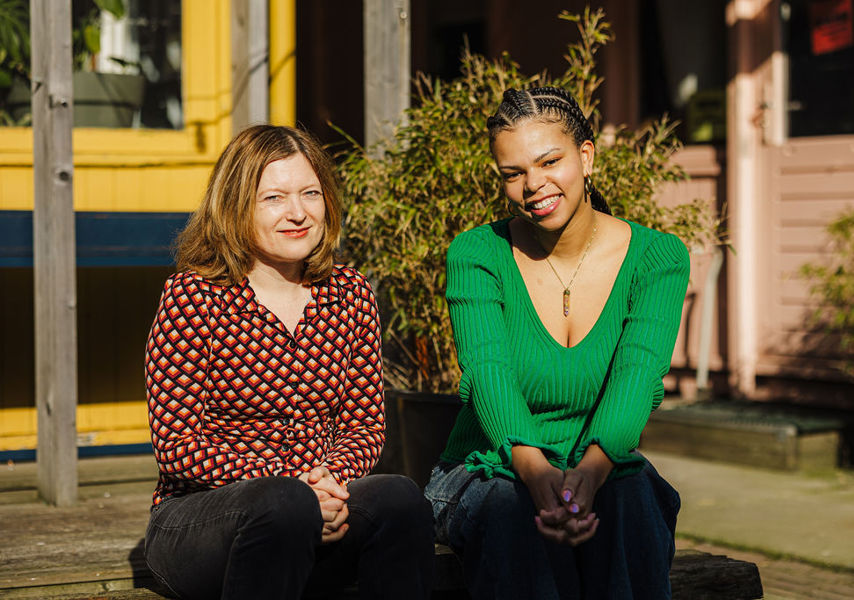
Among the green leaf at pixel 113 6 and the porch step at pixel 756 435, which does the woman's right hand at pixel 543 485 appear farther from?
the porch step at pixel 756 435

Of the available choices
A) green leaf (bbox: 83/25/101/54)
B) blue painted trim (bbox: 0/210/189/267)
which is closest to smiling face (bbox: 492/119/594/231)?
blue painted trim (bbox: 0/210/189/267)

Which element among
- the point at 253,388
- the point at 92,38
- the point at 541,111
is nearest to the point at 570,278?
the point at 541,111

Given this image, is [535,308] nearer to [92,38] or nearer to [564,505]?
[564,505]

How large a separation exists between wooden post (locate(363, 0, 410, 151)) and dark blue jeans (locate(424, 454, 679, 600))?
1.96 meters

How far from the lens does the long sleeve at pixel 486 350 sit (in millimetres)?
2703

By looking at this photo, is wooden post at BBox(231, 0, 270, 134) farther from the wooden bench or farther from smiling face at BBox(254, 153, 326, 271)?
the wooden bench

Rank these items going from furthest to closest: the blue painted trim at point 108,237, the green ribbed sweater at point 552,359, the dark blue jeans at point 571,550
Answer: the blue painted trim at point 108,237 → the green ribbed sweater at point 552,359 → the dark blue jeans at point 571,550

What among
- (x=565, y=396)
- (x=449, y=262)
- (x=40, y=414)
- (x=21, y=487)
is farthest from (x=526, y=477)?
(x=21, y=487)

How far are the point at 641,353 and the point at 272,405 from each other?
33.7 inches

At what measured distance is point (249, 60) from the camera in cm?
506

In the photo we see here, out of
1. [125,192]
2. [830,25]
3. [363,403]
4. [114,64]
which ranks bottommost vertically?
[363,403]

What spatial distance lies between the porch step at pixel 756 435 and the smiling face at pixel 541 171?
361cm

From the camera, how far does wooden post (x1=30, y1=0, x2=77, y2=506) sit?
3.91m

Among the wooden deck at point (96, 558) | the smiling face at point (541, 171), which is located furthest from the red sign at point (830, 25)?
the smiling face at point (541, 171)
